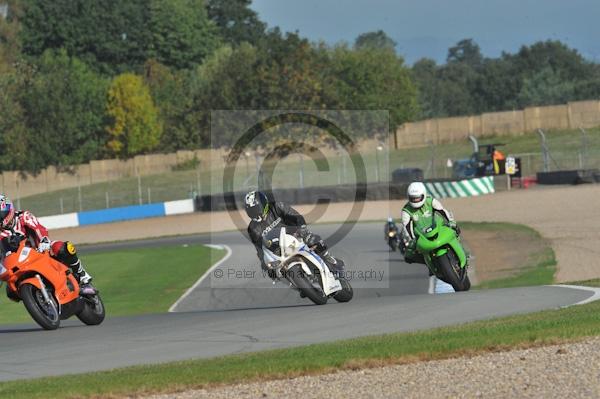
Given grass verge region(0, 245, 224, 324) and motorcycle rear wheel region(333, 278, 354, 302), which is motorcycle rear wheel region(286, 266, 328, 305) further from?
grass verge region(0, 245, 224, 324)

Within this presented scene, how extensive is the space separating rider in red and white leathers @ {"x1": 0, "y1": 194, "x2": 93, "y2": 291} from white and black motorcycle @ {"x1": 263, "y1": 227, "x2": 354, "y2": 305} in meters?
2.56

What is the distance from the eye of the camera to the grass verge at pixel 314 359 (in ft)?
33.3

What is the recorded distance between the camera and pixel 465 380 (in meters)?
9.42

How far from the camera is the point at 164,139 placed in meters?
88.7

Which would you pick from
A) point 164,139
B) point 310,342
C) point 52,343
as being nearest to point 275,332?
point 310,342

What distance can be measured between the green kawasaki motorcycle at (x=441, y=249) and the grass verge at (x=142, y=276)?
669 centimetres

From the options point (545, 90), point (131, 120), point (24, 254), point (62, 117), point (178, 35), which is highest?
point (178, 35)

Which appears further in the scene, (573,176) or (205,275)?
(573,176)

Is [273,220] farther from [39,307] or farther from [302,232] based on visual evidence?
[39,307]

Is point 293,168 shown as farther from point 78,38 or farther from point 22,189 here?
point 78,38

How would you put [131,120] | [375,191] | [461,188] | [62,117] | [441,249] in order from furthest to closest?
[131,120] < [62,117] < [375,191] < [461,188] < [441,249]

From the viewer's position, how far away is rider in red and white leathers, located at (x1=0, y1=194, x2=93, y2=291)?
14.3 meters

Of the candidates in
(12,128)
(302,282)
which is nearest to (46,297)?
(302,282)

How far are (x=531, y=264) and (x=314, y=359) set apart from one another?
16366mm
